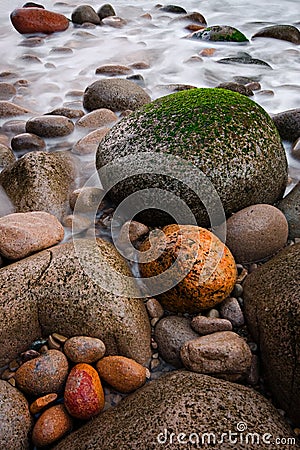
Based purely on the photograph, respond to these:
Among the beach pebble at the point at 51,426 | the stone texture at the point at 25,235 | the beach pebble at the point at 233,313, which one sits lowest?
the beach pebble at the point at 51,426

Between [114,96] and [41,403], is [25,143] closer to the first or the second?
[114,96]

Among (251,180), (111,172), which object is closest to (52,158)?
(111,172)

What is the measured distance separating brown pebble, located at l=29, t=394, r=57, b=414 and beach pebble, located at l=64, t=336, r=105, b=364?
215 mm

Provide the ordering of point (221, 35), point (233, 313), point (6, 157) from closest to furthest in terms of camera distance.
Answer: point (233, 313) < point (6, 157) < point (221, 35)

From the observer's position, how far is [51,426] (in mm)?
2109

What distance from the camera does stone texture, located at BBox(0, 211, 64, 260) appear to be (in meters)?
2.70

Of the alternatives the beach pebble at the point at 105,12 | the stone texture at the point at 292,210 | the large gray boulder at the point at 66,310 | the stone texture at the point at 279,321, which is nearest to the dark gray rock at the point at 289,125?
the stone texture at the point at 292,210

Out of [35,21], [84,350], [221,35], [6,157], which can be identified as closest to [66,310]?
[84,350]

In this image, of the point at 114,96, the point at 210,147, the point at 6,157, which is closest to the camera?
the point at 210,147

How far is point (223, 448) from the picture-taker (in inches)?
74.7

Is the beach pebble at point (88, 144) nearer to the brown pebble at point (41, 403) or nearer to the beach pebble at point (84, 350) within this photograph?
the beach pebble at point (84, 350)

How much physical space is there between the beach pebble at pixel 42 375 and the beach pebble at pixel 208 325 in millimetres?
749

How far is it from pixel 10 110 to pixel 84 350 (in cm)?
364

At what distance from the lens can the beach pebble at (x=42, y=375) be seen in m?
2.25
